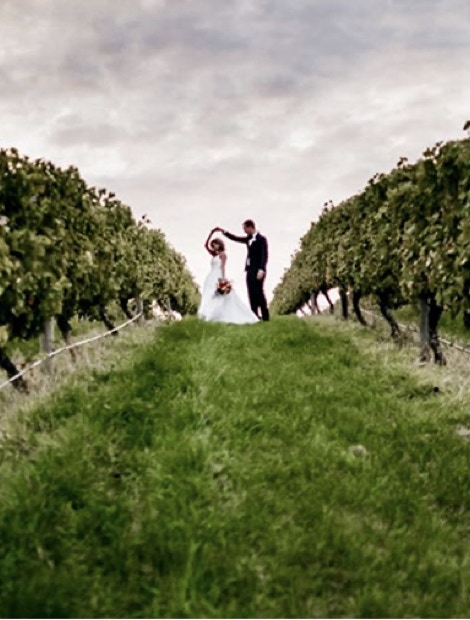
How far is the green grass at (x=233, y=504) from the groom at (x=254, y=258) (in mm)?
10946

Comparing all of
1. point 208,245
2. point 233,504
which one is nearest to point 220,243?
point 208,245

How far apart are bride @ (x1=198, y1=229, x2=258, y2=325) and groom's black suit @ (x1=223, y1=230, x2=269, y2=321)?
5.97 feet

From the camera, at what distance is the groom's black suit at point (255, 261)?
64.6ft

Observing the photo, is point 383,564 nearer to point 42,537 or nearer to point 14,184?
point 42,537

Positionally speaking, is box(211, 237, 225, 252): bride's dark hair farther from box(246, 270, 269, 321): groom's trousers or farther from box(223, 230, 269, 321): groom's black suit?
box(246, 270, 269, 321): groom's trousers

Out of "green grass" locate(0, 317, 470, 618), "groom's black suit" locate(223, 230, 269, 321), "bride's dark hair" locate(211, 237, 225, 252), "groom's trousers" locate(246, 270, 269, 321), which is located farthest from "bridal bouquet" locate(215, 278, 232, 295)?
"green grass" locate(0, 317, 470, 618)

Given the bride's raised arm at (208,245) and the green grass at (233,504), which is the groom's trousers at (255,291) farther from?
the green grass at (233,504)

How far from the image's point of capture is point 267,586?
4242 mm

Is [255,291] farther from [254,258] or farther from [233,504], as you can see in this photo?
[233,504]

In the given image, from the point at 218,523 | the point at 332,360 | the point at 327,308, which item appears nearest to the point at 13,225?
the point at 332,360

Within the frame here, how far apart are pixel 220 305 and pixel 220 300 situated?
0.16m

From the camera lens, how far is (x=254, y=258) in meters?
20.0

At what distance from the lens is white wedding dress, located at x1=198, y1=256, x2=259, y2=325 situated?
22.4 metres

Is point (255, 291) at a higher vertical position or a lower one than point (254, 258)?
lower
